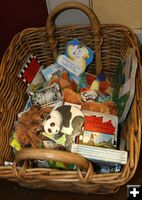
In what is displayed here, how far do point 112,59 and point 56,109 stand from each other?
286 mm

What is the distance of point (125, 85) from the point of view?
825 mm

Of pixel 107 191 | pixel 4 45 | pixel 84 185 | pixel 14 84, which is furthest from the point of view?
pixel 4 45

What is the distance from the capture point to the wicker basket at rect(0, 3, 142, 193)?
67 centimetres

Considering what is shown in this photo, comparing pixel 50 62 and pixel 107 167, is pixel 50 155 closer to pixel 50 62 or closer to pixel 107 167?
pixel 107 167

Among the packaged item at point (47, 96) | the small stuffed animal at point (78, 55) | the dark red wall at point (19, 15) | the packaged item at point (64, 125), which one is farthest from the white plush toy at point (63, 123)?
the dark red wall at point (19, 15)

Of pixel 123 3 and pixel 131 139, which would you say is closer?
pixel 131 139

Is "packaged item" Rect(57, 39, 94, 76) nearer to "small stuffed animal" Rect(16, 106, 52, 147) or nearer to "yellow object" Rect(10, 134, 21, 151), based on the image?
"small stuffed animal" Rect(16, 106, 52, 147)

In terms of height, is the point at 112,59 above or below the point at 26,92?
above

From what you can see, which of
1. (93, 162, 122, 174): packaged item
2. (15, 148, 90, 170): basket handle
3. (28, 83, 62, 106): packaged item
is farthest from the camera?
(28, 83, 62, 106): packaged item

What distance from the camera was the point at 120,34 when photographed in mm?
925

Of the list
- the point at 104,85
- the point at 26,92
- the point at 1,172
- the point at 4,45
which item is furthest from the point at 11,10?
the point at 1,172

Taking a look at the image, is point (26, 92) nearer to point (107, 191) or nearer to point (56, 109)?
point (56, 109)

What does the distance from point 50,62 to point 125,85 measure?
31 cm

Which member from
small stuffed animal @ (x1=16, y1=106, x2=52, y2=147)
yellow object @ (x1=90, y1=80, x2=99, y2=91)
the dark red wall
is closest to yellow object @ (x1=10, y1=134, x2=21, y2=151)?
small stuffed animal @ (x1=16, y1=106, x2=52, y2=147)
